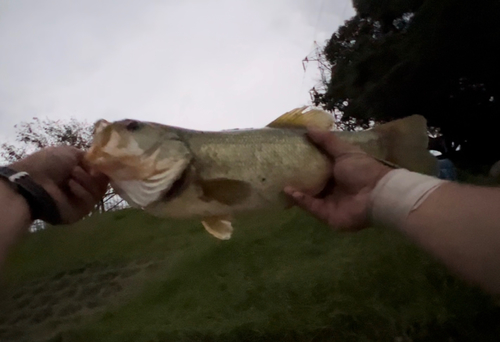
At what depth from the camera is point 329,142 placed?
39.3 inches

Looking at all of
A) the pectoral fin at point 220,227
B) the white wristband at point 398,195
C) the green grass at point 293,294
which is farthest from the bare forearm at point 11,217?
the white wristband at point 398,195

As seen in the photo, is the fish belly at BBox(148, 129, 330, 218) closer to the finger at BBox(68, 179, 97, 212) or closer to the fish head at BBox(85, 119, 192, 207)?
the fish head at BBox(85, 119, 192, 207)

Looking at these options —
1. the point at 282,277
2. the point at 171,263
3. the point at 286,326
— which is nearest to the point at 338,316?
the point at 286,326

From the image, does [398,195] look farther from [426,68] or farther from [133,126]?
[426,68]

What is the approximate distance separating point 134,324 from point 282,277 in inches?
34.9

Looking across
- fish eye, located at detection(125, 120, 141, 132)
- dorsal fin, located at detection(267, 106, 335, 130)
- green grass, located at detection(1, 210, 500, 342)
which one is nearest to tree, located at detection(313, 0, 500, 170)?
green grass, located at detection(1, 210, 500, 342)

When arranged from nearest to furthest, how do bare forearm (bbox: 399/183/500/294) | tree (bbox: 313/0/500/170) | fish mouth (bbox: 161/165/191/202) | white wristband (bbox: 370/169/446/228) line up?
bare forearm (bbox: 399/183/500/294)
white wristband (bbox: 370/169/446/228)
fish mouth (bbox: 161/165/191/202)
tree (bbox: 313/0/500/170)

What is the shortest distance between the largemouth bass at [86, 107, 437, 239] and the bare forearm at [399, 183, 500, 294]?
12.2 inches

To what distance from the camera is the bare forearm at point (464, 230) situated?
0.63 meters

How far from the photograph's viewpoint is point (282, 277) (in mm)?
2266

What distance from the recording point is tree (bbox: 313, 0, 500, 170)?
3.84 m

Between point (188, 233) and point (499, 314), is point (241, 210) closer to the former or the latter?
point (499, 314)

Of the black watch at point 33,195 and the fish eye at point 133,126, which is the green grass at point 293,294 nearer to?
the black watch at point 33,195

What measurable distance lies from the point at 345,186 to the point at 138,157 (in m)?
0.50
